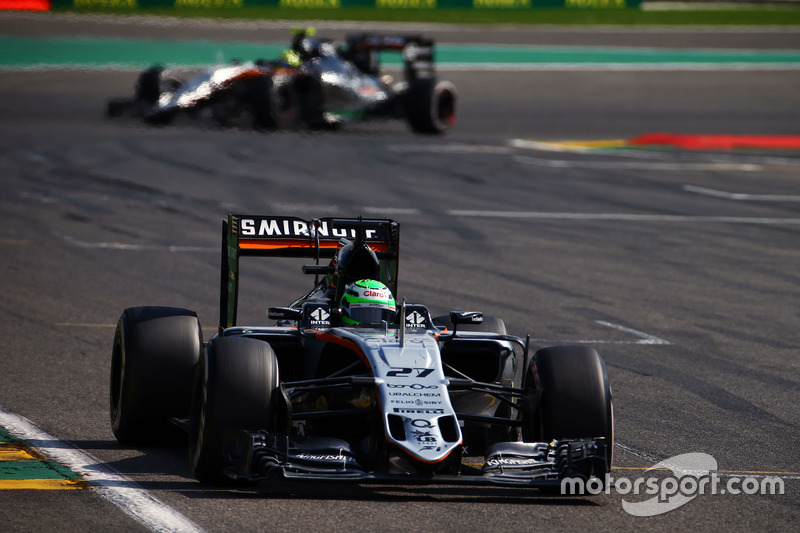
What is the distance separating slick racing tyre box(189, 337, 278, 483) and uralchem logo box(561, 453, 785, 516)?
162cm

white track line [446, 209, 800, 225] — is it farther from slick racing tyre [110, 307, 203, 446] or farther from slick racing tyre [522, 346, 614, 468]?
slick racing tyre [522, 346, 614, 468]

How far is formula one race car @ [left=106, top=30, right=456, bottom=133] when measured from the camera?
25.0 metres

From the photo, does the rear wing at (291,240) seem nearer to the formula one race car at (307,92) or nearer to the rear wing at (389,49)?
the formula one race car at (307,92)

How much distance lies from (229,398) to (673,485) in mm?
2524

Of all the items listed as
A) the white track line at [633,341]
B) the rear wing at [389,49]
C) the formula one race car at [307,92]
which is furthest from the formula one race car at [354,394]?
the rear wing at [389,49]

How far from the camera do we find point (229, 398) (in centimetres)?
711

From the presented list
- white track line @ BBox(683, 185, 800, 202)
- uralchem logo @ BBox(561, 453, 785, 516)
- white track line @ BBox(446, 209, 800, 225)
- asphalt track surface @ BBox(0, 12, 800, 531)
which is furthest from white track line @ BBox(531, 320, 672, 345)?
white track line @ BBox(683, 185, 800, 202)

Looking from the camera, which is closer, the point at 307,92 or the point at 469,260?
the point at 469,260

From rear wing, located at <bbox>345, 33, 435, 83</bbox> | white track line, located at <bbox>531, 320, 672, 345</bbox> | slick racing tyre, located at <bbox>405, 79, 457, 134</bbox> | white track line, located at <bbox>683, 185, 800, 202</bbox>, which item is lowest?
white track line, located at <bbox>683, 185, 800, 202</bbox>

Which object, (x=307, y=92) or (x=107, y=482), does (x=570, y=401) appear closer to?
(x=107, y=482)

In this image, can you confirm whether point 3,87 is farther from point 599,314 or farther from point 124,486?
point 124,486

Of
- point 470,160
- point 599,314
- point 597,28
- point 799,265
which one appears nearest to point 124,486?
point 599,314

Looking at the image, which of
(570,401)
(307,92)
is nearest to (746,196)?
(307,92)

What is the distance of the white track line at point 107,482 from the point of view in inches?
261
